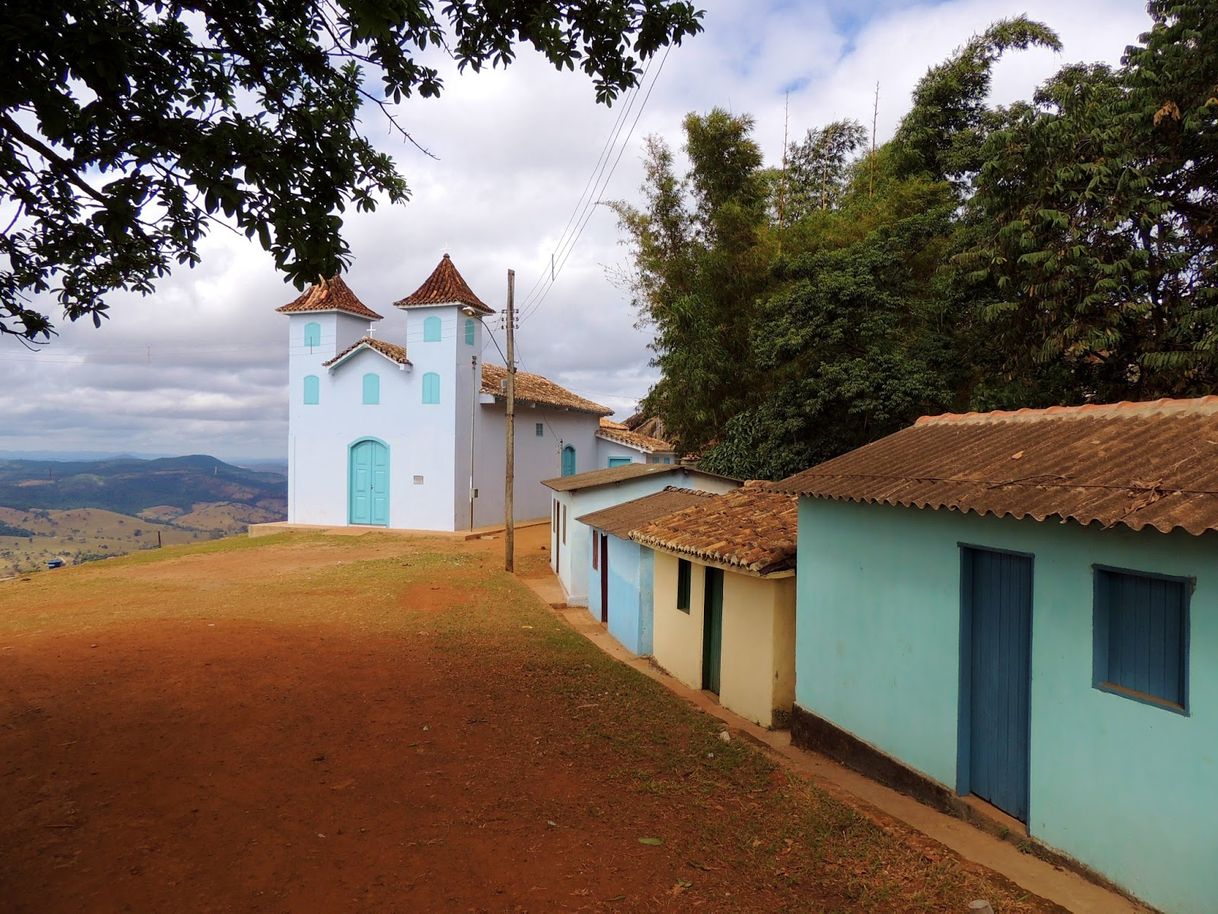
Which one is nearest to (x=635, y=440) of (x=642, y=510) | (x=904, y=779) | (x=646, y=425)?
(x=646, y=425)

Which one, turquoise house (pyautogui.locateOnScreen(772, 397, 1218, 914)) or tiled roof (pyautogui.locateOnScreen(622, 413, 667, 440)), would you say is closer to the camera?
turquoise house (pyautogui.locateOnScreen(772, 397, 1218, 914))

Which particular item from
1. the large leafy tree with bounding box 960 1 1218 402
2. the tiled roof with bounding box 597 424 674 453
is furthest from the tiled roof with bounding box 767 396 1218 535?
the tiled roof with bounding box 597 424 674 453

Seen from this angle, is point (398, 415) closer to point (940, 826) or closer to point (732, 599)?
point (732, 599)

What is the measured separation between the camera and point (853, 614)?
6.80m

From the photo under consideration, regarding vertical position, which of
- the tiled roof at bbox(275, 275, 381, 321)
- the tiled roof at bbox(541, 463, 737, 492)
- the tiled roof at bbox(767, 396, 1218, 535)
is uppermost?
the tiled roof at bbox(275, 275, 381, 321)

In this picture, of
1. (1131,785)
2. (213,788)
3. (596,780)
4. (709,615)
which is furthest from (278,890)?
(709,615)

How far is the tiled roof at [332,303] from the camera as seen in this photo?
2591 centimetres

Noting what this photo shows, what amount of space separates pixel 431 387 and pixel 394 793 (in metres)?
20.1

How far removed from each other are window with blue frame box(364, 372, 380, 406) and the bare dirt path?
49.0 feet

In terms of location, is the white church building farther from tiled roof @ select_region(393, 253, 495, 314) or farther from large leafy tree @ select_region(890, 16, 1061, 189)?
large leafy tree @ select_region(890, 16, 1061, 189)

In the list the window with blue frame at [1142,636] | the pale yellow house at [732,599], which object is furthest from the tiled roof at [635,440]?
the window with blue frame at [1142,636]

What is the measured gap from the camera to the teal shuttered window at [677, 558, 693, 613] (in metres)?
10.8

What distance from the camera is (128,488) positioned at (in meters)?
81.8

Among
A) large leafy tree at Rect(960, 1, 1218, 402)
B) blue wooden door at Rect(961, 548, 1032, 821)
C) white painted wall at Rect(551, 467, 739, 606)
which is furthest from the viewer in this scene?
white painted wall at Rect(551, 467, 739, 606)
